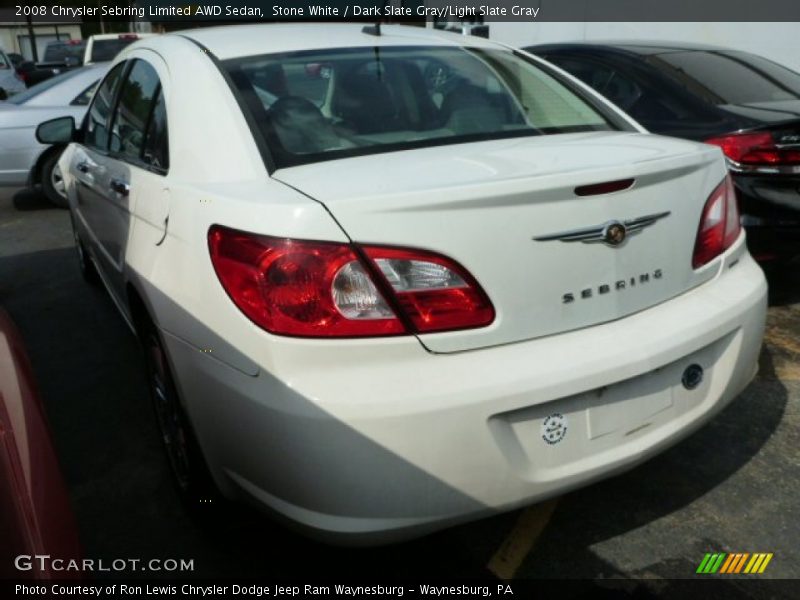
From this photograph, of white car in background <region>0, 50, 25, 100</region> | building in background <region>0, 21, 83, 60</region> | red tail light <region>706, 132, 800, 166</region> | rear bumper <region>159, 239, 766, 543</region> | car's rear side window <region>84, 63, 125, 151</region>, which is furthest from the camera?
building in background <region>0, 21, 83, 60</region>

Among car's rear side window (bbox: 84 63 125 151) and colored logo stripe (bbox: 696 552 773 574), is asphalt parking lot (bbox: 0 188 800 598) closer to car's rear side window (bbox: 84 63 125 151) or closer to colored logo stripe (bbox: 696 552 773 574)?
colored logo stripe (bbox: 696 552 773 574)

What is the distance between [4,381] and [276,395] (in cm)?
58

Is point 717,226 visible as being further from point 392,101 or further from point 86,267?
point 86,267

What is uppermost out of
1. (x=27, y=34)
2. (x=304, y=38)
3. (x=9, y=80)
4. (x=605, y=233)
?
(x=304, y=38)

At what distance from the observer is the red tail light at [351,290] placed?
1.85 m

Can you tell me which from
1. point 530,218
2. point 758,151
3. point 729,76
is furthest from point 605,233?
point 729,76

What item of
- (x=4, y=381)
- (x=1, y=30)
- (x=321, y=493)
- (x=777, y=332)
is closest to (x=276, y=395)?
(x=321, y=493)

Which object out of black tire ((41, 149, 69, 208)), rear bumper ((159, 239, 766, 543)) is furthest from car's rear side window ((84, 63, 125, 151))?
black tire ((41, 149, 69, 208))

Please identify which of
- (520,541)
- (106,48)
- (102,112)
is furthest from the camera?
(106,48)

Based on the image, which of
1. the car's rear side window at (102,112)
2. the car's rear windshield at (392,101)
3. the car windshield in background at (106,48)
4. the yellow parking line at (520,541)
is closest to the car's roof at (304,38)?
the car's rear windshield at (392,101)

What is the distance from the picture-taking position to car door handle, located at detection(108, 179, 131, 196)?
2.88 m

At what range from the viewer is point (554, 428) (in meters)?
1.95

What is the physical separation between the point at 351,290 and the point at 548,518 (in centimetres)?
121

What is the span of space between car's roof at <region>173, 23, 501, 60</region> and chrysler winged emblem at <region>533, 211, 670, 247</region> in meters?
1.32
